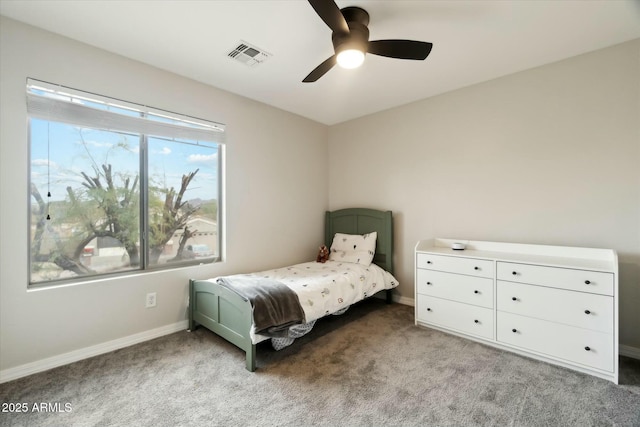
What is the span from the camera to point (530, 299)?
2205mm

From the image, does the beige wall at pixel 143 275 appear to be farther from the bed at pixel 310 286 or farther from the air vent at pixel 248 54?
the air vent at pixel 248 54

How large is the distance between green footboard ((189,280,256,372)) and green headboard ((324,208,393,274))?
1.96 m

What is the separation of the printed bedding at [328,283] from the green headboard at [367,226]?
24cm

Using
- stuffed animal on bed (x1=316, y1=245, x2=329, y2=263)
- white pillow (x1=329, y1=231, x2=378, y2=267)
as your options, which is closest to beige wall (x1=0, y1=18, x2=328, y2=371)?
stuffed animal on bed (x1=316, y1=245, x2=329, y2=263)

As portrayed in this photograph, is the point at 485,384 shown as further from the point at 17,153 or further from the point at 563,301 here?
the point at 17,153

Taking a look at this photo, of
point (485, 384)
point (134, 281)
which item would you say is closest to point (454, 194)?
point (485, 384)

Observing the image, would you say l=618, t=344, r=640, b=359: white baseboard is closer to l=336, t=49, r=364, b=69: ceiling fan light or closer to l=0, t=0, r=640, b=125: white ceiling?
l=0, t=0, r=640, b=125: white ceiling

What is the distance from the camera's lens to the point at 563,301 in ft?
6.77

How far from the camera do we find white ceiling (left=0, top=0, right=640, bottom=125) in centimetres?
185

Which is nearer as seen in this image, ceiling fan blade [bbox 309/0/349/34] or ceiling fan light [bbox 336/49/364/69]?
ceiling fan blade [bbox 309/0/349/34]

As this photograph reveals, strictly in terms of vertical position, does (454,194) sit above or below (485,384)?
above

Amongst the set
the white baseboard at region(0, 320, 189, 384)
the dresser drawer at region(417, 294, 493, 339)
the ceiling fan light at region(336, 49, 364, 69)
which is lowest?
the white baseboard at region(0, 320, 189, 384)

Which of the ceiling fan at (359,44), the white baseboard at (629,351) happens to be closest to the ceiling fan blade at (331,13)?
the ceiling fan at (359,44)

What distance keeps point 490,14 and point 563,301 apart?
208 cm
